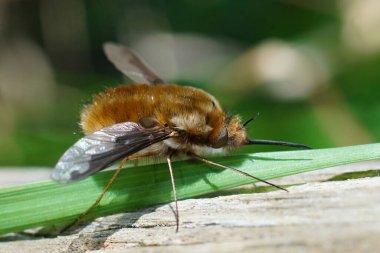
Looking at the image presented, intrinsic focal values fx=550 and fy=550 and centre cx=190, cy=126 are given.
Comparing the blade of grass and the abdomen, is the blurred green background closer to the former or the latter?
the abdomen

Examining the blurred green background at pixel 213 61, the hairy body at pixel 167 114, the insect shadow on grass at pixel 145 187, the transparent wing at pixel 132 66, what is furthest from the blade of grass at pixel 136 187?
the blurred green background at pixel 213 61

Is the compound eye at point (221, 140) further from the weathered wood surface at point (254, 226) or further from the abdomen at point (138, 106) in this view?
the weathered wood surface at point (254, 226)

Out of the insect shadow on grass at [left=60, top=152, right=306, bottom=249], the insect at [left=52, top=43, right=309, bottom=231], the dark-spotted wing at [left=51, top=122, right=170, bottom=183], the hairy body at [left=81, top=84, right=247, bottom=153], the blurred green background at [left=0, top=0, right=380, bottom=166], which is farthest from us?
the blurred green background at [left=0, top=0, right=380, bottom=166]

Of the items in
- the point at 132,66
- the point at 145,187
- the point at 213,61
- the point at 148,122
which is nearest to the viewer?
the point at 145,187

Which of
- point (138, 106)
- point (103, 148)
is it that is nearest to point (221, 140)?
point (138, 106)

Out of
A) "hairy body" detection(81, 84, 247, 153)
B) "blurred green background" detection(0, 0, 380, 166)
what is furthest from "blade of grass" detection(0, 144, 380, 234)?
"blurred green background" detection(0, 0, 380, 166)

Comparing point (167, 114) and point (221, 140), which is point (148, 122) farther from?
point (221, 140)
